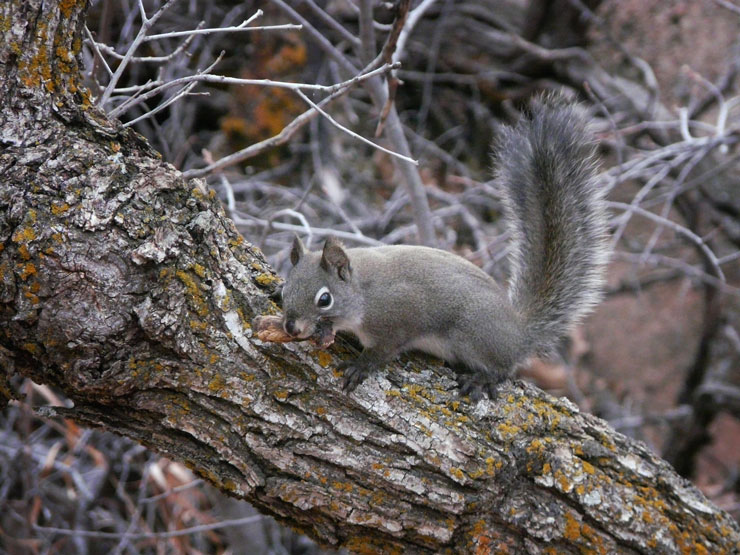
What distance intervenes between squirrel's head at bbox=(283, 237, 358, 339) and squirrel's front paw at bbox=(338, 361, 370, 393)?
14 centimetres

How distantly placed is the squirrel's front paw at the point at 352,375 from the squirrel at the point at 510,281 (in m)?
0.08

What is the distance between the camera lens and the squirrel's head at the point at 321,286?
6.40ft

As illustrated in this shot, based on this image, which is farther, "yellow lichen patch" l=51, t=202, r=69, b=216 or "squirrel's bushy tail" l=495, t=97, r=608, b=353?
"squirrel's bushy tail" l=495, t=97, r=608, b=353

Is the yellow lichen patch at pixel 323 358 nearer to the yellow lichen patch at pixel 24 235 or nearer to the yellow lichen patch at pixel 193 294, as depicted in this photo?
the yellow lichen patch at pixel 193 294

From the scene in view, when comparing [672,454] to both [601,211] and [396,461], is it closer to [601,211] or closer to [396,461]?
[601,211]

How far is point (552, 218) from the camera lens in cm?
253

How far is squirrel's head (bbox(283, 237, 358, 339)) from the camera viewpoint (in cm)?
195

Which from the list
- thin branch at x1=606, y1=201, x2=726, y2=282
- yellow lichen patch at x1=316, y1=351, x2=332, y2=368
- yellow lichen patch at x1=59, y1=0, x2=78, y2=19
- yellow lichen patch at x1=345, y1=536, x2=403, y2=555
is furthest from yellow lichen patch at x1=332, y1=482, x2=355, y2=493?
thin branch at x1=606, y1=201, x2=726, y2=282

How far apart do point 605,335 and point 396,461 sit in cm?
445

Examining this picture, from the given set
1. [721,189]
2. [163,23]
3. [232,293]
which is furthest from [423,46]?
[232,293]

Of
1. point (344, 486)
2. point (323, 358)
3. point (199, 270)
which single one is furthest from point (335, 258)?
point (344, 486)

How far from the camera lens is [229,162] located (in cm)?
221

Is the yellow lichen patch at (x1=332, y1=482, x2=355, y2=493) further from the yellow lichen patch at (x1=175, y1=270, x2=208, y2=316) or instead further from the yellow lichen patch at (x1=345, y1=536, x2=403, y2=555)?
the yellow lichen patch at (x1=175, y1=270, x2=208, y2=316)

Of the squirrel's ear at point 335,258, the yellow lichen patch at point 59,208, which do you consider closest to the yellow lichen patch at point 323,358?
the squirrel's ear at point 335,258
